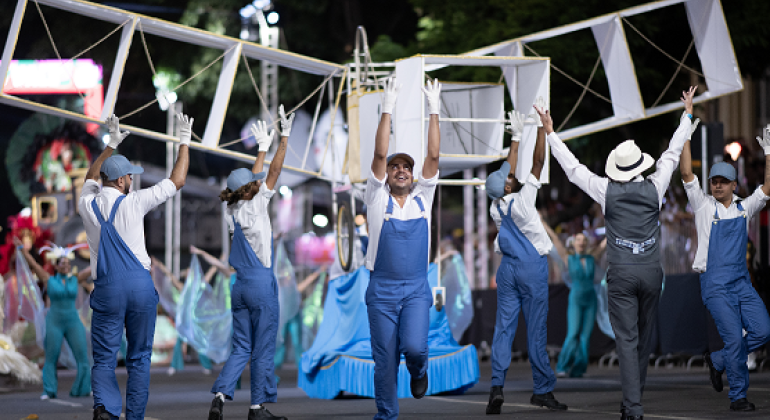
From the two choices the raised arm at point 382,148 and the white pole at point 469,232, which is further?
the white pole at point 469,232

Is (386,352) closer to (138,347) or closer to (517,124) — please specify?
(138,347)

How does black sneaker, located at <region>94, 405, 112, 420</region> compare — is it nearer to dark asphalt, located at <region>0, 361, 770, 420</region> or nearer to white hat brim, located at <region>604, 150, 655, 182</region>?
dark asphalt, located at <region>0, 361, 770, 420</region>

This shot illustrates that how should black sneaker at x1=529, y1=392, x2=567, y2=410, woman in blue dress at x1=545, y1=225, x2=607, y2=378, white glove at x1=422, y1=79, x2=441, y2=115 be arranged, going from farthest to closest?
woman in blue dress at x1=545, y1=225, x2=607, y2=378, black sneaker at x1=529, y1=392, x2=567, y2=410, white glove at x1=422, y1=79, x2=441, y2=115

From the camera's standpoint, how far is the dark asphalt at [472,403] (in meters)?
7.64

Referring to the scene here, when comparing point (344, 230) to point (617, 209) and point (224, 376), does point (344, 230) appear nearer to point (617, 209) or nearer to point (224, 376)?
point (224, 376)

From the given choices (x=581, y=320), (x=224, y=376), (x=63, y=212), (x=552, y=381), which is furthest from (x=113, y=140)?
(x=63, y=212)

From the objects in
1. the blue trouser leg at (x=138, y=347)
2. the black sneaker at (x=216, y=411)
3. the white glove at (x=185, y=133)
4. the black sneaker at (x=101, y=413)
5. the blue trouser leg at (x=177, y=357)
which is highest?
the white glove at (x=185, y=133)

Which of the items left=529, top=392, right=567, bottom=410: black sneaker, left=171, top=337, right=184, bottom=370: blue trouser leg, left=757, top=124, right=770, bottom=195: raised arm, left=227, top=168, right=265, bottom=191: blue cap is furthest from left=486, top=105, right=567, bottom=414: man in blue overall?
left=171, top=337, right=184, bottom=370: blue trouser leg

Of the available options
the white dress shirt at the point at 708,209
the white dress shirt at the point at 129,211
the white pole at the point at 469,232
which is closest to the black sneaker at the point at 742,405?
the white dress shirt at the point at 708,209

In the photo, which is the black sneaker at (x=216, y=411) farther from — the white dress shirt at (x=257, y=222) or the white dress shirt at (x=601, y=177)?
the white dress shirt at (x=601, y=177)

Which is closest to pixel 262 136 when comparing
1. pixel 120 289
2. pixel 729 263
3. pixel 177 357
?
pixel 120 289

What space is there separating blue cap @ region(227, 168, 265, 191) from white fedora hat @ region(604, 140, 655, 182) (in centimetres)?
273

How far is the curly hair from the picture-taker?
7.53m

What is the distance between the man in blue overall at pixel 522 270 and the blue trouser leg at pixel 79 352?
16.5 feet
